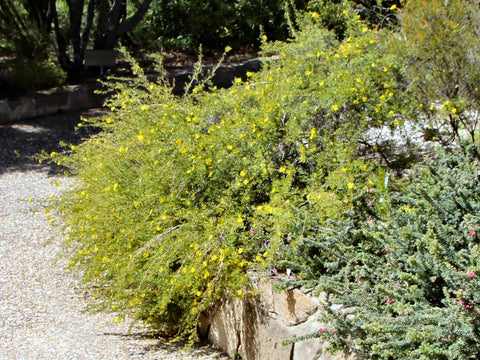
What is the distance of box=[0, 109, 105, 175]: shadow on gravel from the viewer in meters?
7.58

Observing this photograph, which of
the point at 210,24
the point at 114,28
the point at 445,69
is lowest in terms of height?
the point at 445,69

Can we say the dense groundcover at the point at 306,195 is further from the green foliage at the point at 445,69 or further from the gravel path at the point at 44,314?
the gravel path at the point at 44,314

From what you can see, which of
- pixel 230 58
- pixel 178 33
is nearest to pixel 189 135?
pixel 230 58

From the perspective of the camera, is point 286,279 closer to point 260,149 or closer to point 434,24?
point 260,149

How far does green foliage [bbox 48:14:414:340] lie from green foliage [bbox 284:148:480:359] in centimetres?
23

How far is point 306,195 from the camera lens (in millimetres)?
3967

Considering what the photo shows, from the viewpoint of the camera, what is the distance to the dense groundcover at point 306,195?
293 cm

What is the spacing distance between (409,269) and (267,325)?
99 cm

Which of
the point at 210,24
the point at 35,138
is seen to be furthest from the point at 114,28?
the point at 35,138

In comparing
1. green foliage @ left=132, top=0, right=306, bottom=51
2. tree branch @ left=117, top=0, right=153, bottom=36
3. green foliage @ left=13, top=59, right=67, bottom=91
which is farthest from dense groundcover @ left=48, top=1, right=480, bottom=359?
green foliage @ left=132, top=0, right=306, bottom=51

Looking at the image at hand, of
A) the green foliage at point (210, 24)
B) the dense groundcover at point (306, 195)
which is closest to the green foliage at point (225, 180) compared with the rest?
the dense groundcover at point (306, 195)

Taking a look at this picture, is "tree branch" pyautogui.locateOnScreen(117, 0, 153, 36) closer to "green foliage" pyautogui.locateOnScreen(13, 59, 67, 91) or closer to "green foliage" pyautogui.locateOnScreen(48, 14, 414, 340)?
"green foliage" pyautogui.locateOnScreen(13, 59, 67, 91)

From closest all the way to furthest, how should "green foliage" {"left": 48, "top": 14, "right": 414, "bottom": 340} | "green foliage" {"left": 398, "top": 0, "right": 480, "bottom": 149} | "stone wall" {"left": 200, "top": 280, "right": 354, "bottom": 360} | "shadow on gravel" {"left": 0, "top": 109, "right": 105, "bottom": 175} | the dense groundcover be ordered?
the dense groundcover, "stone wall" {"left": 200, "top": 280, "right": 354, "bottom": 360}, "green foliage" {"left": 48, "top": 14, "right": 414, "bottom": 340}, "green foliage" {"left": 398, "top": 0, "right": 480, "bottom": 149}, "shadow on gravel" {"left": 0, "top": 109, "right": 105, "bottom": 175}

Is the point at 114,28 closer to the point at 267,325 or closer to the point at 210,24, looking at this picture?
the point at 210,24
